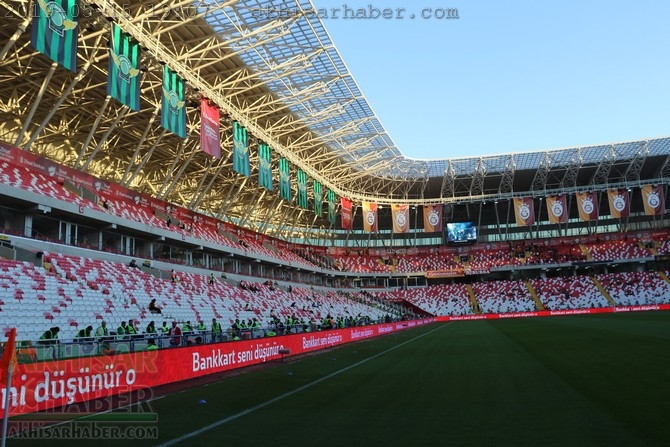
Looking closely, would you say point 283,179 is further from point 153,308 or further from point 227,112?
point 153,308

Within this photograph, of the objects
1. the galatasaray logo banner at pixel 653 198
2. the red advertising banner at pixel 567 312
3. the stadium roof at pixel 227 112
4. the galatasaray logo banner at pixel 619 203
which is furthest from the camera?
the galatasaray logo banner at pixel 619 203

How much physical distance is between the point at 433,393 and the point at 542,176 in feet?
235

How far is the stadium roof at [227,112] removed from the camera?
30.0 meters

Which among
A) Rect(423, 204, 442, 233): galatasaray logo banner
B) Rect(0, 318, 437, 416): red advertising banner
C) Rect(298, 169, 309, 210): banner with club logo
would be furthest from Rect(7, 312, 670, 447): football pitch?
Rect(423, 204, 442, 233): galatasaray logo banner

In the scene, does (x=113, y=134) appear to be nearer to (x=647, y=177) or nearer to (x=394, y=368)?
(x=394, y=368)

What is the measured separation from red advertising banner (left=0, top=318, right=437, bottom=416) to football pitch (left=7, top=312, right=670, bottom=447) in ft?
4.49

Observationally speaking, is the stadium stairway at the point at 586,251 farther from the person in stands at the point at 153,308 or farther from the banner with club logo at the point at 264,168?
the person in stands at the point at 153,308

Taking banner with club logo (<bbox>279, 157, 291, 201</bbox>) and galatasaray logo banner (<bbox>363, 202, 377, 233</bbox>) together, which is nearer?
banner with club logo (<bbox>279, 157, 291, 201</bbox>)

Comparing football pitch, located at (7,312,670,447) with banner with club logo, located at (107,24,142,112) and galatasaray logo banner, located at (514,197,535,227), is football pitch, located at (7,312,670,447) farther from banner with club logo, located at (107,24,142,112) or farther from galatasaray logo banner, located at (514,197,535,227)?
galatasaray logo banner, located at (514,197,535,227)

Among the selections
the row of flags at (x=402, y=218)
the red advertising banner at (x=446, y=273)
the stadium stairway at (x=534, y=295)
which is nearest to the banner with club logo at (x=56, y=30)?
the row of flags at (x=402, y=218)

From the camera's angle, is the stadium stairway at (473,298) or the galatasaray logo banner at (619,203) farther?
the stadium stairway at (473,298)

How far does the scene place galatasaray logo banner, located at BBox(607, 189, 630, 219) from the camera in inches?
2596

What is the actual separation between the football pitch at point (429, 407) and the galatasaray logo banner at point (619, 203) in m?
54.0

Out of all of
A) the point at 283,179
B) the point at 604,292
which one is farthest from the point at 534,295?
the point at 283,179
